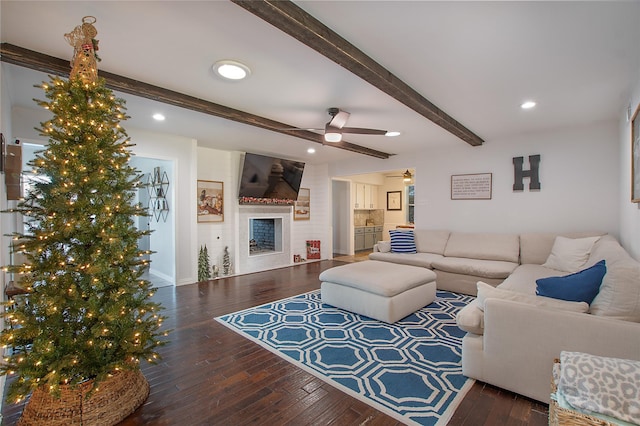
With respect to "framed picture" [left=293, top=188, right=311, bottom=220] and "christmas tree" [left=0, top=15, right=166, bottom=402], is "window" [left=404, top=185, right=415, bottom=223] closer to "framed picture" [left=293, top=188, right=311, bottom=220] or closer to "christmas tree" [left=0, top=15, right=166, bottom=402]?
"framed picture" [left=293, top=188, right=311, bottom=220]

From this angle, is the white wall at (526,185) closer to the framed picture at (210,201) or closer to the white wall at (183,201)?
the framed picture at (210,201)

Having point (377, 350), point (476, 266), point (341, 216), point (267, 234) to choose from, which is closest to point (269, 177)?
point (267, 234)

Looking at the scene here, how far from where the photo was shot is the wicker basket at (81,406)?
5.51 ft

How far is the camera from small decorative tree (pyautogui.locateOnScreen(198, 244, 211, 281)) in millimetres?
5297

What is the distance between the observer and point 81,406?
1723mm

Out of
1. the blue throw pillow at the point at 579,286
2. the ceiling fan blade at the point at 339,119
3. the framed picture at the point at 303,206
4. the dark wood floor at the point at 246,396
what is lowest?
the dark wood floor at the point at 246,396

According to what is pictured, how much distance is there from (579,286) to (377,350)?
1607 millimetres

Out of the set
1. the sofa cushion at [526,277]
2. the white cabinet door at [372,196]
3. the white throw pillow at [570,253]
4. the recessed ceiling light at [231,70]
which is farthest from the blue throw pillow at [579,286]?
the white cabinet door at [372,196]

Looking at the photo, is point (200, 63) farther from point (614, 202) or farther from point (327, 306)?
point (614, 202)

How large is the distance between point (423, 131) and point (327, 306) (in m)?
2.98

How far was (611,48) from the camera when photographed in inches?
84.7

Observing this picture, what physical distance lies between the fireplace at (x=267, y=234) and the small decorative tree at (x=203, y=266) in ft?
4.58

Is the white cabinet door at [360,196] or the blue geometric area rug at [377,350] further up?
the white cabinet door at [360,196]

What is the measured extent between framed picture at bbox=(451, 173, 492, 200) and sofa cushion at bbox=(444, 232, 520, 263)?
0.70 metres
